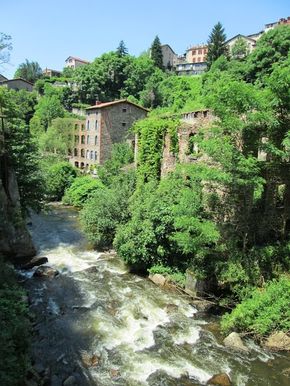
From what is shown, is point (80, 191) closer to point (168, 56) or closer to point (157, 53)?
point (157, 53)

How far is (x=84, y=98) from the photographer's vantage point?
77500 millimetres

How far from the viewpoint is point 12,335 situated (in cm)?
1094

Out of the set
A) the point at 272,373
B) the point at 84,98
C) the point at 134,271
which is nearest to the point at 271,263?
the point at 272,373

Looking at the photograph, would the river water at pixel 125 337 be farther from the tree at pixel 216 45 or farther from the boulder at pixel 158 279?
the tree at pixel 216 45

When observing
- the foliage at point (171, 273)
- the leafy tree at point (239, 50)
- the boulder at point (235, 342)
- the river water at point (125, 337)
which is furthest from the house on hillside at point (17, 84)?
the boulder at point (235, 342)

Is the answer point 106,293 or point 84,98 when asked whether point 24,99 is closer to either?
point 84,98

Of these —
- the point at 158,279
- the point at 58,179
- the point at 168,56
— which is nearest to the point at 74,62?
the point at 168,56

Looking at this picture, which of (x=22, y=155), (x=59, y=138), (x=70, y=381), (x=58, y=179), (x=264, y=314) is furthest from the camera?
(x=59, y=138)

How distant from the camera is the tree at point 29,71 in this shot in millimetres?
106281

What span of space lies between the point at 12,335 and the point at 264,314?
31.8ft

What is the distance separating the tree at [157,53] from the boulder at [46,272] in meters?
78.9

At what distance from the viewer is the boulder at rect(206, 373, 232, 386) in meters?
12.4

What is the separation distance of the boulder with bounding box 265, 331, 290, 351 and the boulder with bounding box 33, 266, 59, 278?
443 inches

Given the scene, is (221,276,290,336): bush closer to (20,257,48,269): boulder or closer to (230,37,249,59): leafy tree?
(20,257,48,269): boulder
